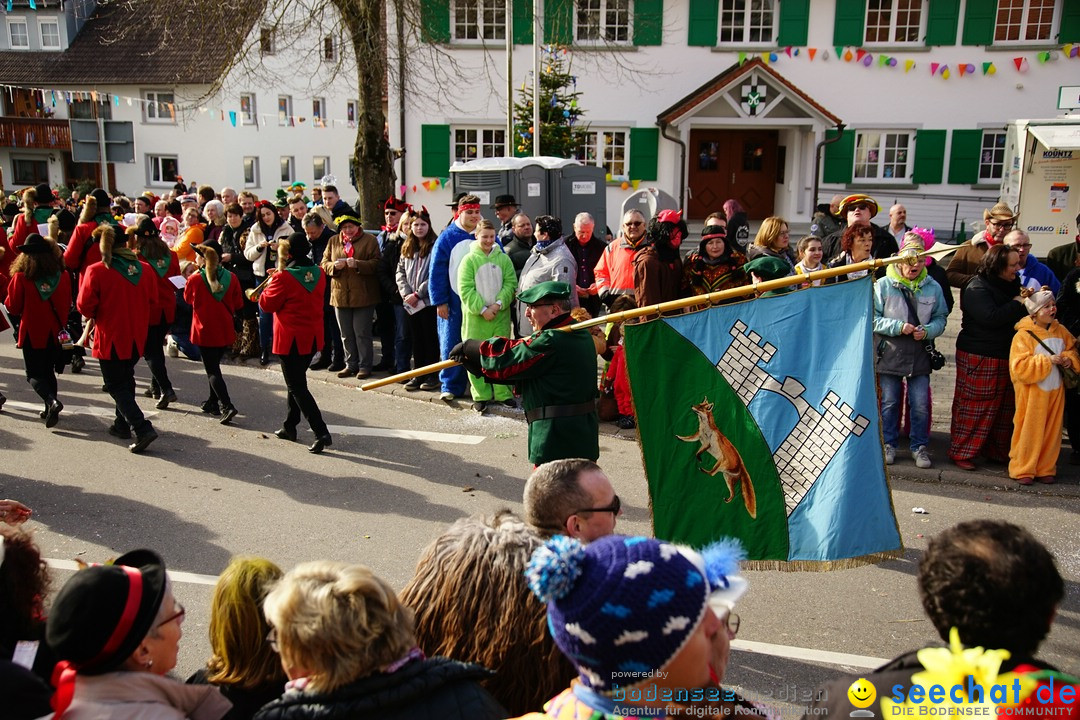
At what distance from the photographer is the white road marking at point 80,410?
9625 mm

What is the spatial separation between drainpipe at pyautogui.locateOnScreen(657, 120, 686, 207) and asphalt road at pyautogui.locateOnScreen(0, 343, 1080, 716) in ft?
48.3

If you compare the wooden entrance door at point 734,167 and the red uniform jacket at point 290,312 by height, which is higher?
the wooden entrance door at point 734,167

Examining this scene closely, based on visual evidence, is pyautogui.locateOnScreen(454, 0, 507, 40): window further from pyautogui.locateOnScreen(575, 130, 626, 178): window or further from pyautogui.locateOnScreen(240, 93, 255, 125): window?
pyautogui.locateOnScreen(240, 93, 255, 125): window

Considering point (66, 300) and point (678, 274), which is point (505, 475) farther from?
point (66, 300)

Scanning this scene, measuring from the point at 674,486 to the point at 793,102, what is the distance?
773 inches

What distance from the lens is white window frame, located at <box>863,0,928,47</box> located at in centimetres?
2259

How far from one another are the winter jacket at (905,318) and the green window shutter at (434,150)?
16.8 meters

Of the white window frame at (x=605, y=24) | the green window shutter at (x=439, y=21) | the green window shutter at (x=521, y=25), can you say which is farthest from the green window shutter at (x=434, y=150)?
the white window frame at (x=605, y=24)

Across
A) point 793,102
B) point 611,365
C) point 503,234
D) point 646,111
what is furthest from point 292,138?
point 611,365

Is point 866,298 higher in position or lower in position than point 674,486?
higher

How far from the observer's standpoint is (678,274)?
8.96m

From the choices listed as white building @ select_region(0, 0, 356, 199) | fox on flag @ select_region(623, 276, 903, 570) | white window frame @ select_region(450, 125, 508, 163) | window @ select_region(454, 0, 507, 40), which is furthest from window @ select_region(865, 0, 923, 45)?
fox on flag @ select_region(623, 276, 903, 570)

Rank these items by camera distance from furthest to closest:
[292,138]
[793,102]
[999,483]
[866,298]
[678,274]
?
1. [292,138]
2. [793,102]
3. [678,274]
4. [999,483]
5. [866,298]

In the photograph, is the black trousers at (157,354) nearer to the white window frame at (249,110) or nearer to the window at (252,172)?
the white window frame at (249,110)
